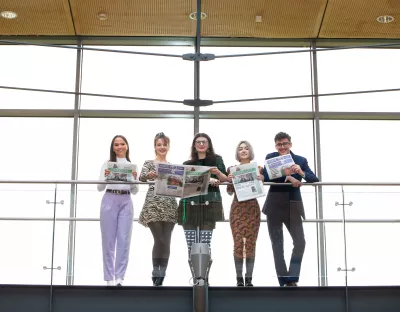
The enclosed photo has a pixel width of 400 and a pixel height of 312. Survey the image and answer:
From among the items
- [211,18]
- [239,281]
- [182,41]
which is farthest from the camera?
[182,41]

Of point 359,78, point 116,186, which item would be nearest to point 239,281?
point 116,186

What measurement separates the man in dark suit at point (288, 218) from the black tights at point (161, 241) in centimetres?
93

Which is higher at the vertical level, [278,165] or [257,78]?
[257,78]

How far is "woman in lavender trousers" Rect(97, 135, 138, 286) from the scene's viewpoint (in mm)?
6633

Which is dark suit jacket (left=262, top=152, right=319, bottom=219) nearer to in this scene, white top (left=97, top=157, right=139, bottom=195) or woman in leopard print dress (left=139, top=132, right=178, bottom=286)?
woman in leopard print dress (left=139, top=132, right=178, bottom=286)

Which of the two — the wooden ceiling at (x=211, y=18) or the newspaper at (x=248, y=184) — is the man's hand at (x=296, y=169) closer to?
the newspaper at (x=248, y=184)

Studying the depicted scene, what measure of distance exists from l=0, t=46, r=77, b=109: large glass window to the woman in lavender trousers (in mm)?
3920

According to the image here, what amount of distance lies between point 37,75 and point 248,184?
201 inches

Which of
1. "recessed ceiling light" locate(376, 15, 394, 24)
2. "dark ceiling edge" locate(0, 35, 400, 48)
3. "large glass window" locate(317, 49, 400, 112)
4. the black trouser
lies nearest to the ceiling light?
"dark ceiling edge" locate(0, 35, 400, 48)

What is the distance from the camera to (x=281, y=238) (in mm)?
6637

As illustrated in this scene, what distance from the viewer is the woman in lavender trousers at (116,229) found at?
663 centimetres

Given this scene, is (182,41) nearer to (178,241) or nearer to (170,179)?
(170,179)

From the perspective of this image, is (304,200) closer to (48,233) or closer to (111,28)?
(48,233)

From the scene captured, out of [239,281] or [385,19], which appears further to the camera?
[385,19]
